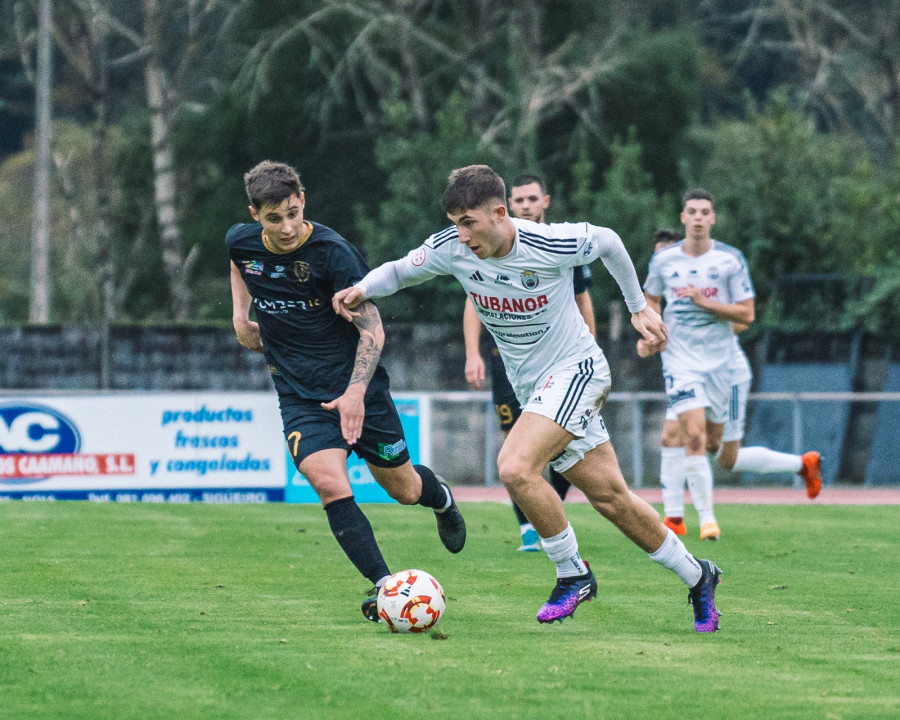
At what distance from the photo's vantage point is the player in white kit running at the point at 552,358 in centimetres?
662

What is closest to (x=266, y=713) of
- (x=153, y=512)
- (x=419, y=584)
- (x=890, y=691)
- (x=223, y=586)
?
(x=419, y=584)

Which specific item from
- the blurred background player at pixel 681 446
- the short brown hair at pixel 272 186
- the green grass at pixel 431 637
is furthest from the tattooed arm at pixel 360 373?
the blurred background player at pixel 681 446

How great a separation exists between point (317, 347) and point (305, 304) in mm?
218

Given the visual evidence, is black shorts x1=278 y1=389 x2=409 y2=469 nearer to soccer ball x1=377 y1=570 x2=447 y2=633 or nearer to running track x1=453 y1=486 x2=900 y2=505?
soccer ball x1=377 y1=570 x2=447 y2=633

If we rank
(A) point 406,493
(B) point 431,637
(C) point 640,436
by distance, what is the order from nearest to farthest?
(B) point 431,637, (A) point 406,493, (C) point 640,436

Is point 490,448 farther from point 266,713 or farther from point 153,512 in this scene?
point 266,713

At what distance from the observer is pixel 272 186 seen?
22.6ft

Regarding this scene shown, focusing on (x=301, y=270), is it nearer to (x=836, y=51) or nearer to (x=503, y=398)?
(x=503, y=398)

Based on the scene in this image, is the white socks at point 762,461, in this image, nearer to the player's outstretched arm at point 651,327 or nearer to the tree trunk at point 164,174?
the player's outstretched arm at point 651,327

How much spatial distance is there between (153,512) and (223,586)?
493 cm

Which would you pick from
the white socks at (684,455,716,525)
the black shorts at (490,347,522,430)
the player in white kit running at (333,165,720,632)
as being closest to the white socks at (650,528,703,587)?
the player in white kit running at (333,165,720,632)

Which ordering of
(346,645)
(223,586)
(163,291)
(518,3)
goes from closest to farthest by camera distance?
(346,645), (223,586), (518,3), (163,291)

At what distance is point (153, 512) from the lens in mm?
13078

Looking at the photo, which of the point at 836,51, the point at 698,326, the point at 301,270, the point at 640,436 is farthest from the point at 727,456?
the point at 836,51
